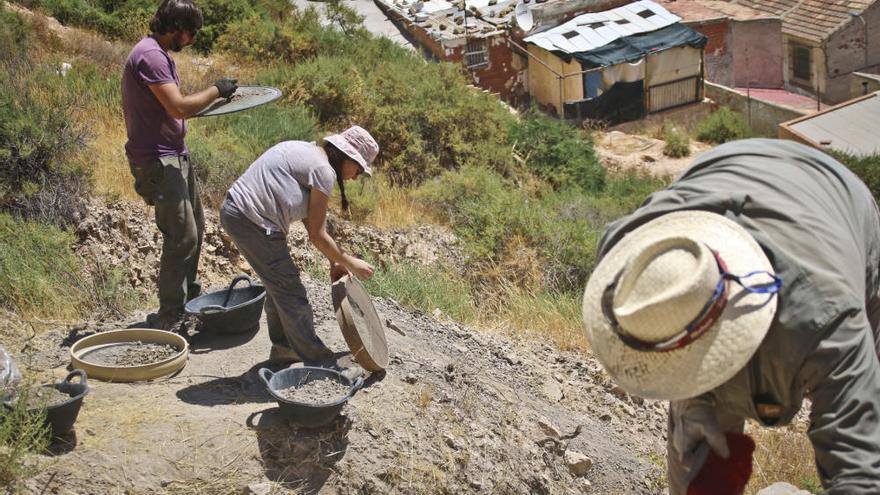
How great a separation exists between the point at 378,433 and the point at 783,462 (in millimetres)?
2443

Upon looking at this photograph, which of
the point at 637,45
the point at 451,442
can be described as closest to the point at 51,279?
the point at 451,442

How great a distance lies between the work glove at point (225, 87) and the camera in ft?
18.5

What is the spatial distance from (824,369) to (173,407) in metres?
3.27

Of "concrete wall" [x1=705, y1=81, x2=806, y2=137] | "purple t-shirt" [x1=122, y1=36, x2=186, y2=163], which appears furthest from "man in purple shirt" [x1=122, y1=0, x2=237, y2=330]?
"concrete wall" [x1=705, y1=81, x2=806, y2=137]

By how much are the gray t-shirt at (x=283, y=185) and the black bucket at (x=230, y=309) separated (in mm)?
958

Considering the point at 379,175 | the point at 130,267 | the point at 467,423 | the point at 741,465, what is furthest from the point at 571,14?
the point at 741,465

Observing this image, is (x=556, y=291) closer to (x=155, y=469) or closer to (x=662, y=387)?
(x=155, y=469)

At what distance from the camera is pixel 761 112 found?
88.0 ft

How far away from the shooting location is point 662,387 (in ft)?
9.69

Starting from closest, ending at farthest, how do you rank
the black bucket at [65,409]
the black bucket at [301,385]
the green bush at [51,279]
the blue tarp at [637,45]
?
the black bucket at [65,409] < the black bucket at [301,385] < the green bush at [51,279] < the blue tarp at [637,45]

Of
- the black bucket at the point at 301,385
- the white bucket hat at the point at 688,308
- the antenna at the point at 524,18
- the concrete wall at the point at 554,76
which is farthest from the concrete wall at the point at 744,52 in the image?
the white bucket hat at the point at 688,308

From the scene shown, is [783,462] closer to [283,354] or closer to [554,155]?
[283,354]

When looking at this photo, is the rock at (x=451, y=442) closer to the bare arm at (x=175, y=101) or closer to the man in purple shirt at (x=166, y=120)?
the man in purple shirt at (x=166, y=120)

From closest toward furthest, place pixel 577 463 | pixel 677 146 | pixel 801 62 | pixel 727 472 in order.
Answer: pixel 727 472
pixel 577 463
pixel 677 146
pixel 801 62
